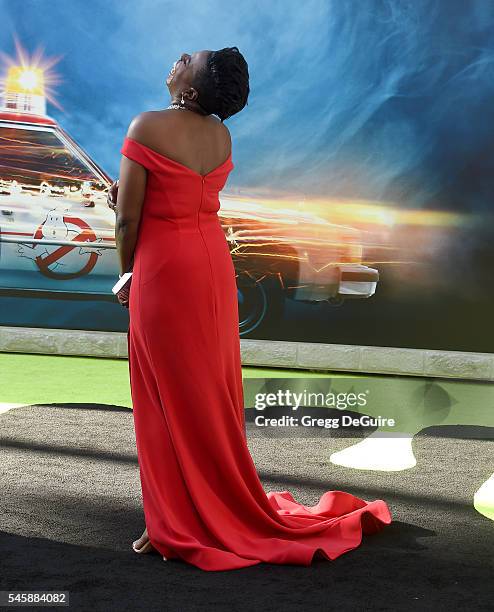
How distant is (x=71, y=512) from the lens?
3.68 meters

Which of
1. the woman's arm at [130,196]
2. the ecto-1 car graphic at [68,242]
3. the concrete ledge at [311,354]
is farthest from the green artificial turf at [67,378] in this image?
the woman's arm at [130,196]

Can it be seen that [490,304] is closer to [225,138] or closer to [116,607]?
[225,138]

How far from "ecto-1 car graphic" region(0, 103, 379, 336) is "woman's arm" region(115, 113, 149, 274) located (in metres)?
4.12

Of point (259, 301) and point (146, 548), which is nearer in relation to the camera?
point (146, 548)

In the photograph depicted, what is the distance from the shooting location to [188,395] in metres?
3.28

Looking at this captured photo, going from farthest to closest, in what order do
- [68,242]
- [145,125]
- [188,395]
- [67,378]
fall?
[68,242] → [67,378] → [188,395] → [145,125]

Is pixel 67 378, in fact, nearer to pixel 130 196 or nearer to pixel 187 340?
pixel 187 340

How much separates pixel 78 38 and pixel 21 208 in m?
1.40

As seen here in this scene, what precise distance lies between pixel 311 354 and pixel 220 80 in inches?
169

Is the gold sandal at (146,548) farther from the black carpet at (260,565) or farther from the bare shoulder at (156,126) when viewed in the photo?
the bare shoulder at (156,126)

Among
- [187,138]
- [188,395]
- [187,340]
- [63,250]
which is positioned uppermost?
[187,138]

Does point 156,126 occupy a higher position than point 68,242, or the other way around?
point 156,126

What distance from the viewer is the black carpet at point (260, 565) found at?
291 cm

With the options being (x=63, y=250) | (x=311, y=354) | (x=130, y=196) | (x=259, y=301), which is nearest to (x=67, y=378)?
(x=63, y=250)
